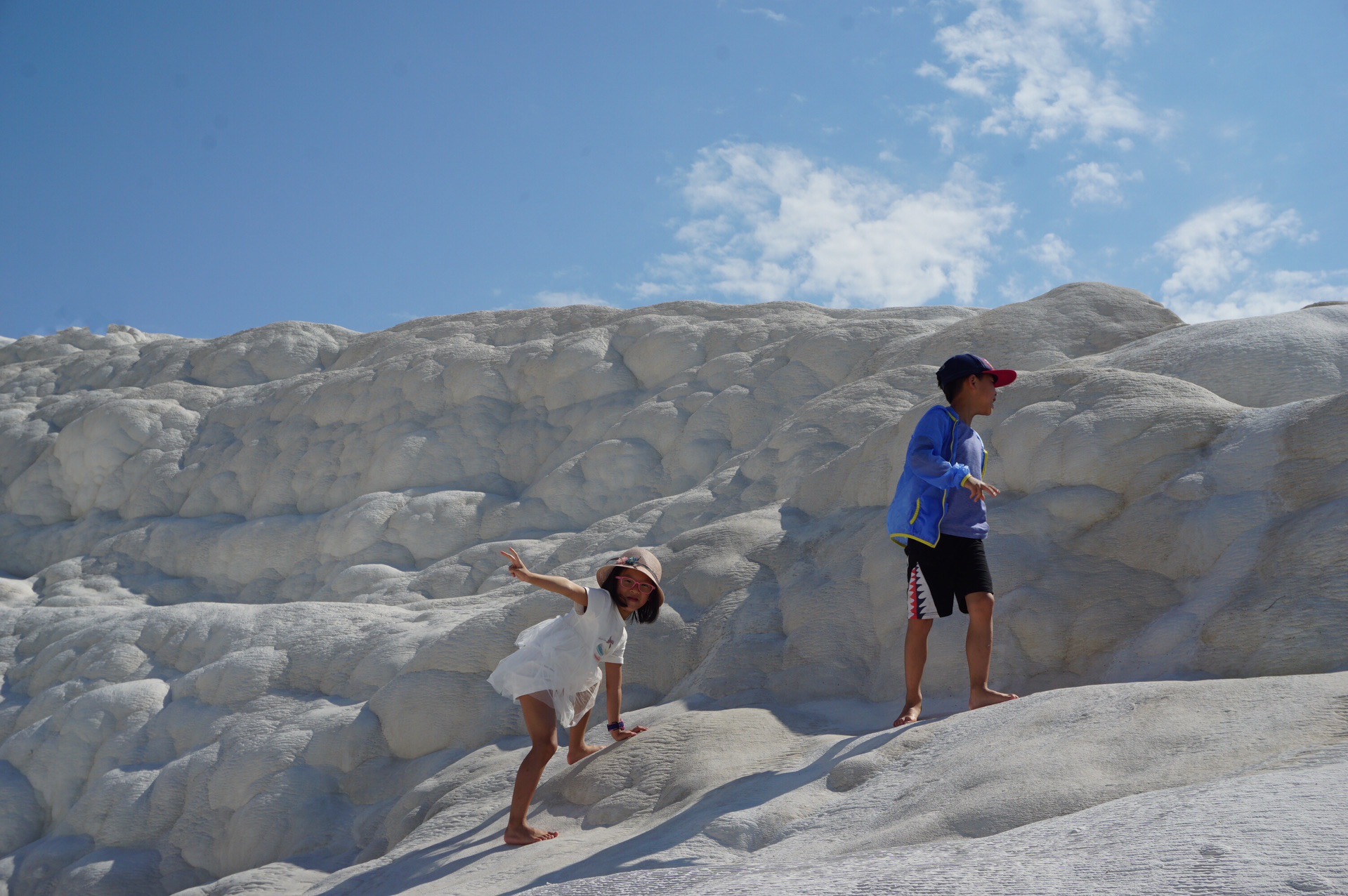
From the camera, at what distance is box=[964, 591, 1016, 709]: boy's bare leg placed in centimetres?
407

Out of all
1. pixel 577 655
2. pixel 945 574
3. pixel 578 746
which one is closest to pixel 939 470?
pixel 945 574

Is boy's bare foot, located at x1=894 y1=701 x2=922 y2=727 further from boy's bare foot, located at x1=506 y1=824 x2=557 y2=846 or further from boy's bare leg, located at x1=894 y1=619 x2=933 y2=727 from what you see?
boy's bare foot, located at x1=506 y1=824 x2=557 y2=846

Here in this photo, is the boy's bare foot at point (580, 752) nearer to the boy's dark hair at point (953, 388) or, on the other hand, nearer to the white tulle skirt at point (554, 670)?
the white tulle skirt at point (554, 670)

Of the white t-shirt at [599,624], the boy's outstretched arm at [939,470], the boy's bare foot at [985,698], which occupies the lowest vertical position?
the boy's bare foot at [985,698]

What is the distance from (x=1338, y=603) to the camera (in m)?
4.02


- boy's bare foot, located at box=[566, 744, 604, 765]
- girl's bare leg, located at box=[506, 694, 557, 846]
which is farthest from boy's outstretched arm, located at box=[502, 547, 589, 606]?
boy's bare foot, located at box=[566, 744, 604, 765]

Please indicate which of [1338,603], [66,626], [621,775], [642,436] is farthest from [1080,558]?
→ [66,626]

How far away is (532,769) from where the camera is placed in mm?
4250

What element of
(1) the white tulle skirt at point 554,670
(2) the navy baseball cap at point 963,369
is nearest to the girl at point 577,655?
(1) the white tulle skirt at point 554,670

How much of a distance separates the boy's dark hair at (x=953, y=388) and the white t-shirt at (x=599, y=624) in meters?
1.69

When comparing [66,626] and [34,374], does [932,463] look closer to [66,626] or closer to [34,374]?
[66,626]

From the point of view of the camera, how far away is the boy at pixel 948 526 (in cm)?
407

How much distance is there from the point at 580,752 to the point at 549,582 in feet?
3.57

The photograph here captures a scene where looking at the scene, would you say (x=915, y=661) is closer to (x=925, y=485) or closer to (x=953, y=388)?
(x=925, y=485)
